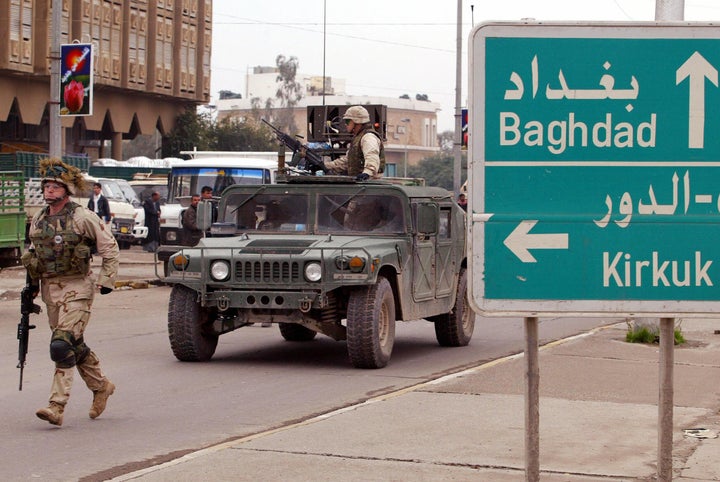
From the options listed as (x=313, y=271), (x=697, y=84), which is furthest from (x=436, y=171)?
(x=697, y=84)

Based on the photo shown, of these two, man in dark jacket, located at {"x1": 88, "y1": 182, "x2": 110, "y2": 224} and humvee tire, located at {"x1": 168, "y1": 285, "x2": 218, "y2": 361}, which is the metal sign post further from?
man in dark jacket, located at {"x1": 88, "y1": 182, "x2": 110, "y2": 224}

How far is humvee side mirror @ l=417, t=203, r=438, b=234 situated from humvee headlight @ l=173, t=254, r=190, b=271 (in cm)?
233

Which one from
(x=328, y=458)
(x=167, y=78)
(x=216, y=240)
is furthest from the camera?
(x=167, y=78)

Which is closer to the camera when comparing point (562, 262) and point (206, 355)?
point (562, 262)

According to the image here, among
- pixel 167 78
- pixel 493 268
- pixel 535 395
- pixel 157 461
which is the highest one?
pixel 167 78

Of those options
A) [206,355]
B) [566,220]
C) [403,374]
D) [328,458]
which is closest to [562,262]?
[566,220]

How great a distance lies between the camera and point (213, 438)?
8516 mm

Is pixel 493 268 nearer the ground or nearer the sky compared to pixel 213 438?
nearer the sky

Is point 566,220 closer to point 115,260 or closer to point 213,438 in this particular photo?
point 213,438

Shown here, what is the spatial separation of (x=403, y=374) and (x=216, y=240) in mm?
2391

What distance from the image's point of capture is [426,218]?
42.8ft

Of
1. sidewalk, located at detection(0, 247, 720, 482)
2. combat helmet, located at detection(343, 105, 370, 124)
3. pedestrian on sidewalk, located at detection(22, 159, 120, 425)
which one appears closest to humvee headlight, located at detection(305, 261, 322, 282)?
sidewalk, located at detection(0, 247, 720, 482)

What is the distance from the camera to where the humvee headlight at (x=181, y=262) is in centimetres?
1216

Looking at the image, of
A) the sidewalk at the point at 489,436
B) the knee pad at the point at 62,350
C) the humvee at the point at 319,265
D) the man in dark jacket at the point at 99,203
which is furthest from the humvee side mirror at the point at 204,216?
the man in dark jacket at the point at 99,203
